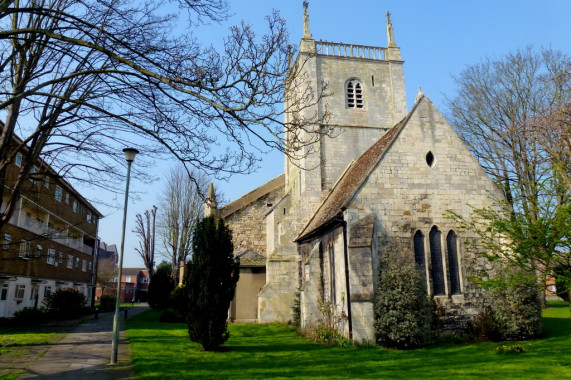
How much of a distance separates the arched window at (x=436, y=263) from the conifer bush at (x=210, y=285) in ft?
22.0

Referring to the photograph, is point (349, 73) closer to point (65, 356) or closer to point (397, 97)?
point (397, 97)

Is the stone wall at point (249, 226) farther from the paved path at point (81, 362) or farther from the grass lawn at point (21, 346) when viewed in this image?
the paved path at point (81, 362)

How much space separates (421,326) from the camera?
1213 centimetres

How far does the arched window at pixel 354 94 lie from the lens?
22969 mm

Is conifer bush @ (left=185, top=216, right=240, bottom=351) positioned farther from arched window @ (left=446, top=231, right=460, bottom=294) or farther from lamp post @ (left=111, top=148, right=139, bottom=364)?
arched window @ (left=446, top=231, right=460, bottom=294)

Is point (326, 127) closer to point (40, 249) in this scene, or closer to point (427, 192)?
point (427, 192)

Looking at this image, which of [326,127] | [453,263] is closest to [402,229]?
[453,263]

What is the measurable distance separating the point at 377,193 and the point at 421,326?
14.7ft

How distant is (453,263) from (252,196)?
16461 millimetres

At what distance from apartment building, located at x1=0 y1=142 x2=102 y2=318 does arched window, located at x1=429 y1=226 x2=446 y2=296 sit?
40.8 feet

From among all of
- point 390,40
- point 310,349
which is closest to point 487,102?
point 390,40

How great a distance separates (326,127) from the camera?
20891 millimetres

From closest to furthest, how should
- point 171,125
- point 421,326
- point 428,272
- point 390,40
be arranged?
1. point 171,125
2. point 421,326
3. point 428,272
4. point 390,40

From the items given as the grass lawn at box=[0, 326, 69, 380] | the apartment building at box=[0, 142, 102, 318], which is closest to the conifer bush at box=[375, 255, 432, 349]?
the grass lawn at box=[0, 326, 69, 380]
